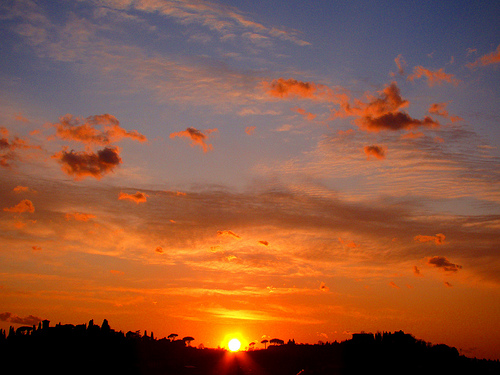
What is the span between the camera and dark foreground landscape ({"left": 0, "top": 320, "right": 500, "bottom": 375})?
4648 inches

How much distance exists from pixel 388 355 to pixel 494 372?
27640mm

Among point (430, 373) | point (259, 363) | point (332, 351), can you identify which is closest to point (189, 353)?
point (259, 363)

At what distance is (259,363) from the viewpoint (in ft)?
598

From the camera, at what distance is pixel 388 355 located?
459ft

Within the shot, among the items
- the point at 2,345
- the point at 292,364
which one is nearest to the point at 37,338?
the point at 2,345

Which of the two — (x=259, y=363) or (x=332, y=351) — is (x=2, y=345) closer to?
(x=259, y=363)

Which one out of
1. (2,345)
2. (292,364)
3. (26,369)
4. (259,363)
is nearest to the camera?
(26,369)

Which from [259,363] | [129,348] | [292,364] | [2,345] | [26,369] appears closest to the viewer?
[26,369]

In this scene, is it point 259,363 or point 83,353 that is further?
point 259,363

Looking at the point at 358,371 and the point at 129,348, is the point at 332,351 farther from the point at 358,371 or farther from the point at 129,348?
the point at 129,348

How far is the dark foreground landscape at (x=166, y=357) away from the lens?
387 feet

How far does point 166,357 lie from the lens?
539 feet

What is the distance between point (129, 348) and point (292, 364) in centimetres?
5349

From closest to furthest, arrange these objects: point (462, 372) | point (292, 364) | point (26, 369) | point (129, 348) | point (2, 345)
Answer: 1. point (26, 369)
2. point (2, 345)
3. point (462, 372)
4. point (129, 348)
5. point (292, 364)
